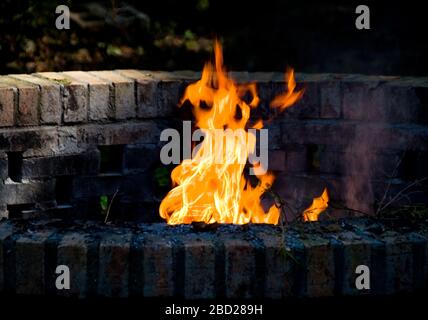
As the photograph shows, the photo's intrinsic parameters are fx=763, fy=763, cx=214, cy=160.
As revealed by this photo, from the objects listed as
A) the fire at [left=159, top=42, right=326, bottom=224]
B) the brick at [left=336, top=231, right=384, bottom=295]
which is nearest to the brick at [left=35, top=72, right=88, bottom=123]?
the fire at [left=159, top=42, right=326, bottom=224]

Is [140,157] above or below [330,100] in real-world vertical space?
below

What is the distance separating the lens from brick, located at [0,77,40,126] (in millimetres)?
4062

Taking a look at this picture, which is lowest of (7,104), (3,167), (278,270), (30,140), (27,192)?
(278,270)

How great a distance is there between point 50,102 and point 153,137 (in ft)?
2.14

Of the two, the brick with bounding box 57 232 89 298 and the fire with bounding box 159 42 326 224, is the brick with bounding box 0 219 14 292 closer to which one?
the brick with bounding box 57 232 89 298

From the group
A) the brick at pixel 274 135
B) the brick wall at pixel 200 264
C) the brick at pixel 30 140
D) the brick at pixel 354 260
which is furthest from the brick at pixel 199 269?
the brick at pixel 274 135

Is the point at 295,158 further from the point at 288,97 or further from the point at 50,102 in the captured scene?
the point at 50,102

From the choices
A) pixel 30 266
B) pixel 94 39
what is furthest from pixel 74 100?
pixel 94 39

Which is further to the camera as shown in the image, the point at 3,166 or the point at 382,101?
the point at 382,101

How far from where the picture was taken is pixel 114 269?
3105 mm

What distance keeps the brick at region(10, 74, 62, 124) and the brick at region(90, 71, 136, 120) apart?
328mm

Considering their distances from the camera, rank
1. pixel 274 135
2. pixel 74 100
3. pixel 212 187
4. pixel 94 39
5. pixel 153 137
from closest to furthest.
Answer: pixel 212 187 → pixel 74 100 → pixel 153 137 → pixel 274 135 → pixel 94 39
